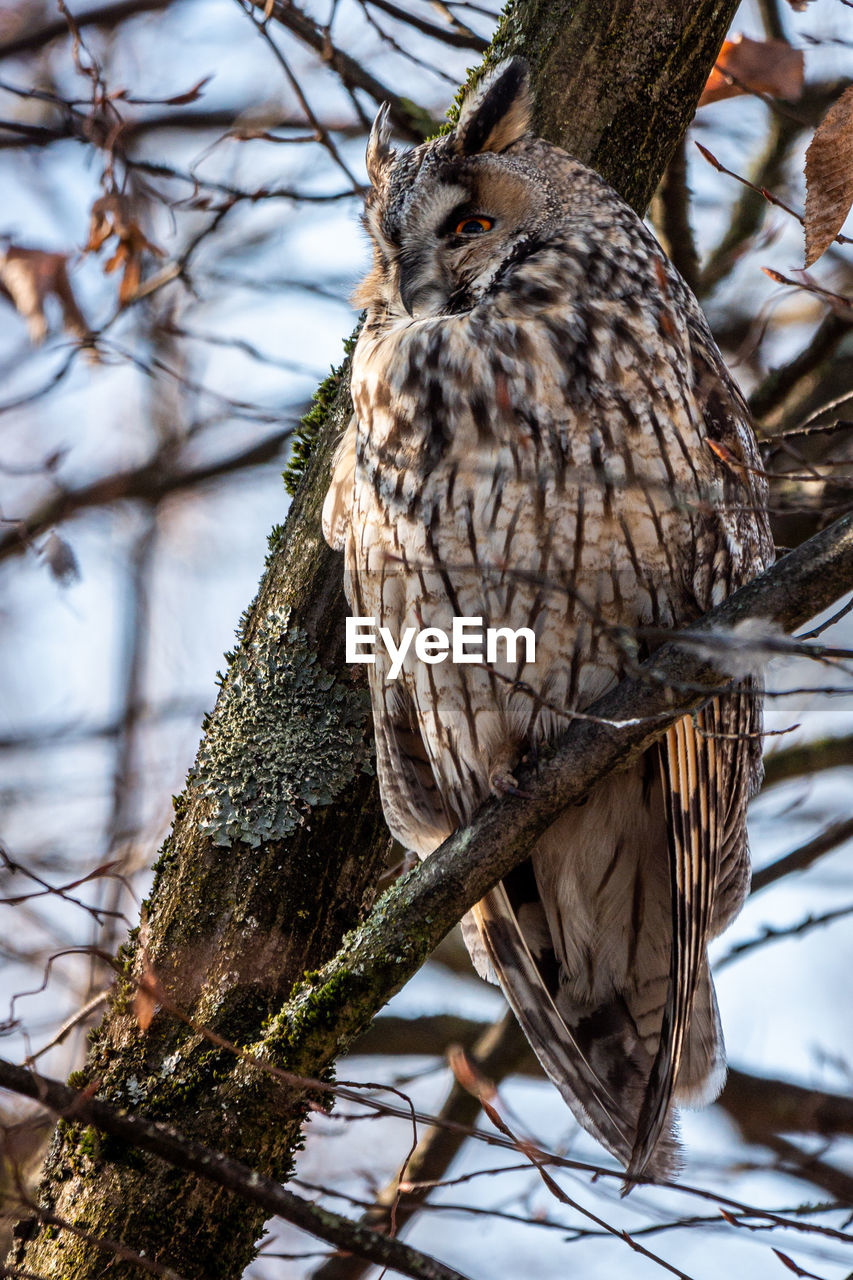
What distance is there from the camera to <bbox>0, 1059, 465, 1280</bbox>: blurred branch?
144cm

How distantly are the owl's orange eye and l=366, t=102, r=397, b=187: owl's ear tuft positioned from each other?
29 cm

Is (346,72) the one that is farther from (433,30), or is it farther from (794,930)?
(794,930)

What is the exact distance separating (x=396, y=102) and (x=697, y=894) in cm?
224

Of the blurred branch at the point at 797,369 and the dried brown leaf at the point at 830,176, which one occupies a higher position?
the blurred branch at the point at 797,369

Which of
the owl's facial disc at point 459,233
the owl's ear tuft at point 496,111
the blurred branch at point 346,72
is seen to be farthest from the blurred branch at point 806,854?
the blurred branch at point 346,72

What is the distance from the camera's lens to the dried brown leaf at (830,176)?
1598 millimetres

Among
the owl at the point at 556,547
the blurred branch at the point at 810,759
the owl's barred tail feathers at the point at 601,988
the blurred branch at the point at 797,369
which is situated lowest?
the owl's barred tail feathers at the point at 601,988

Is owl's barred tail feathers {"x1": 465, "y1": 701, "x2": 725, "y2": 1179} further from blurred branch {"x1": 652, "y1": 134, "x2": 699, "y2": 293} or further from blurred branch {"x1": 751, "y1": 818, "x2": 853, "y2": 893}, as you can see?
blurred branch {"x1": 652, "y1": 134, "x2": 699, "y2": 293}

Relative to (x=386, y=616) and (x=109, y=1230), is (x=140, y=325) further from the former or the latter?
(x=109, y=1230)

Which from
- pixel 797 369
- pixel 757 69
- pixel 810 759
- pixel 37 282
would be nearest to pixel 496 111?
pixel 757 69

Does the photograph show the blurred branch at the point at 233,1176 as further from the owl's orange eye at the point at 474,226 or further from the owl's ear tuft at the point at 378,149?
the owl's ear tuft at the point at 378,149

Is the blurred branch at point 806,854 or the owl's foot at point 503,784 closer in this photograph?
the owl's foot at point 503,784

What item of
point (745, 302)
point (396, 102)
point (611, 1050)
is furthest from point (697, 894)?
point (745, 302)

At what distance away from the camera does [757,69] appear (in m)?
2.57
